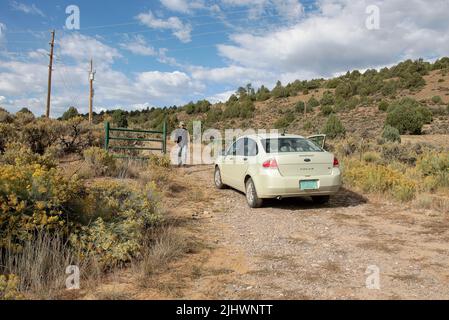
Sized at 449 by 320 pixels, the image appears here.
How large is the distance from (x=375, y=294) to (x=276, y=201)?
16.1 ft

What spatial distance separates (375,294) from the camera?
3.89m

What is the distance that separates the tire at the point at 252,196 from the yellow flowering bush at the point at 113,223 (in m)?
2.38

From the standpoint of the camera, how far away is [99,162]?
10680mm

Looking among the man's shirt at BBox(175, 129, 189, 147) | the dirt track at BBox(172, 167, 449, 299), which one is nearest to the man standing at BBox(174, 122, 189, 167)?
the man's shirt at BBox(175, 129, 189, 147)

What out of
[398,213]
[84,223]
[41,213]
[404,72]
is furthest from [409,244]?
[404,72]

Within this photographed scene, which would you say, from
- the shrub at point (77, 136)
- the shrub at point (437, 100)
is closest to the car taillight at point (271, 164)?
the shrub at point (77, 136)

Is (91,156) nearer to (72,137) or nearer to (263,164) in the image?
(72,137)

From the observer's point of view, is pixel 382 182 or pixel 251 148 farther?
pixel 382 182

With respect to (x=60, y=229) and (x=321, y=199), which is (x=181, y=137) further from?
(x=60, y=229)

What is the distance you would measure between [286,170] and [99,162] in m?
5.74

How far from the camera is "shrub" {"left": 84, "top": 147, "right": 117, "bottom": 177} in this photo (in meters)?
10.5

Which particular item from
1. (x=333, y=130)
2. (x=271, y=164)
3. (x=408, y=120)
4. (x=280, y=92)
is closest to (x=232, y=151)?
(x=271, y=164)

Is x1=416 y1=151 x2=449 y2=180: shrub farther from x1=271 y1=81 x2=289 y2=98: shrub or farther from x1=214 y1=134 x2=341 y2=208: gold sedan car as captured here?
x1=271 y1=81 x2=289 y2=98: shrub

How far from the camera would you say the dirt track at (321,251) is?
4023 millimetres
